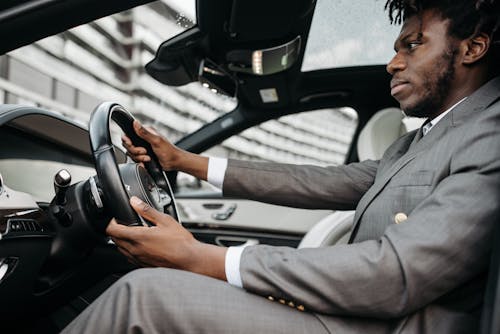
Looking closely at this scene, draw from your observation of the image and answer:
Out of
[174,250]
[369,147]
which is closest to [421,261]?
[174,250]

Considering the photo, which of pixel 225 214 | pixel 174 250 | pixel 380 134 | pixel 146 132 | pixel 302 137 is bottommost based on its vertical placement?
pixel 225 214

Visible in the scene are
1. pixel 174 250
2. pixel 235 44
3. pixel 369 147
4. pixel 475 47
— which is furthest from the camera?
pixel 369 147

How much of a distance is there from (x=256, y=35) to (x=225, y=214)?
152 cm

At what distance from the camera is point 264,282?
31.2 inches

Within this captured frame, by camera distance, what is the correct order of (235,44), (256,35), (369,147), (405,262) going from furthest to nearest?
(369,147), (235,44), (256,35), (405,262)

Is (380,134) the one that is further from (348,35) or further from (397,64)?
(397,64)

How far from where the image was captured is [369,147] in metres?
2.68

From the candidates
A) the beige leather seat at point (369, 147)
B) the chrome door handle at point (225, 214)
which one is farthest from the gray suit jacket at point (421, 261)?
the chrome door handle at point (225, 214)

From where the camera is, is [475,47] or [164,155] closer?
[475,47]

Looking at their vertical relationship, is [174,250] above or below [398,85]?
below

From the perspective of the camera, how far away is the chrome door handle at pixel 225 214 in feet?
10.6

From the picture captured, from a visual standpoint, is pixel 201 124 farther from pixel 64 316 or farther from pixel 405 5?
pixel 405 5

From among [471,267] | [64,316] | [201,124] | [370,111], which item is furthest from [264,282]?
[370,111]

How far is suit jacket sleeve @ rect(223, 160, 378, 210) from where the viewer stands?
1.42 m
